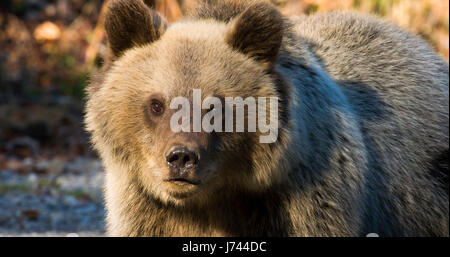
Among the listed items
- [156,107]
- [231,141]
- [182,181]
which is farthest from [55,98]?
[182,181]

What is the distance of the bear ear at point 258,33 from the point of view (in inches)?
176

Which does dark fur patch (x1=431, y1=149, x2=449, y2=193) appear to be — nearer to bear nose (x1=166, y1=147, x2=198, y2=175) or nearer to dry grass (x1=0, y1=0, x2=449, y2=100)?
bear nose (x1=166, y1=147, x2=198, y2=175)

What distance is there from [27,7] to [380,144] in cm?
1310

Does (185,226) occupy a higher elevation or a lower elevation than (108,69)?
lower

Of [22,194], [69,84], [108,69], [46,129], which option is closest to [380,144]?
[108,69]

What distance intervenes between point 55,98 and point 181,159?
962 centimetres

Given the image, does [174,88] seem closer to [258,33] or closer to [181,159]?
[181,159]

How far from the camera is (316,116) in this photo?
4.70 m

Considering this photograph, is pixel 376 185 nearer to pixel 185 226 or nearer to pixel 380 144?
pixel 380 144

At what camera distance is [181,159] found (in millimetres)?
4012

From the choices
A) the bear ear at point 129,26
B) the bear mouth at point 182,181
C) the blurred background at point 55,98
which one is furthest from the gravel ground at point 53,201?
the bear mouth at point 182,181

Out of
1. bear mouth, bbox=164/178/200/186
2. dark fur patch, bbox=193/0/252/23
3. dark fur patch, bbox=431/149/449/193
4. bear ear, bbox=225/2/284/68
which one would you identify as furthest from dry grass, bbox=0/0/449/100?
bear mouth, bbox=164/178/200/186

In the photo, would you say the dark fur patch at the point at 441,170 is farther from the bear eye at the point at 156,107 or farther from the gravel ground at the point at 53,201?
the gravel ground at the point at 53,201

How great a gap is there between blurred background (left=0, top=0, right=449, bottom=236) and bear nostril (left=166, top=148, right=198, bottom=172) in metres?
1.63
